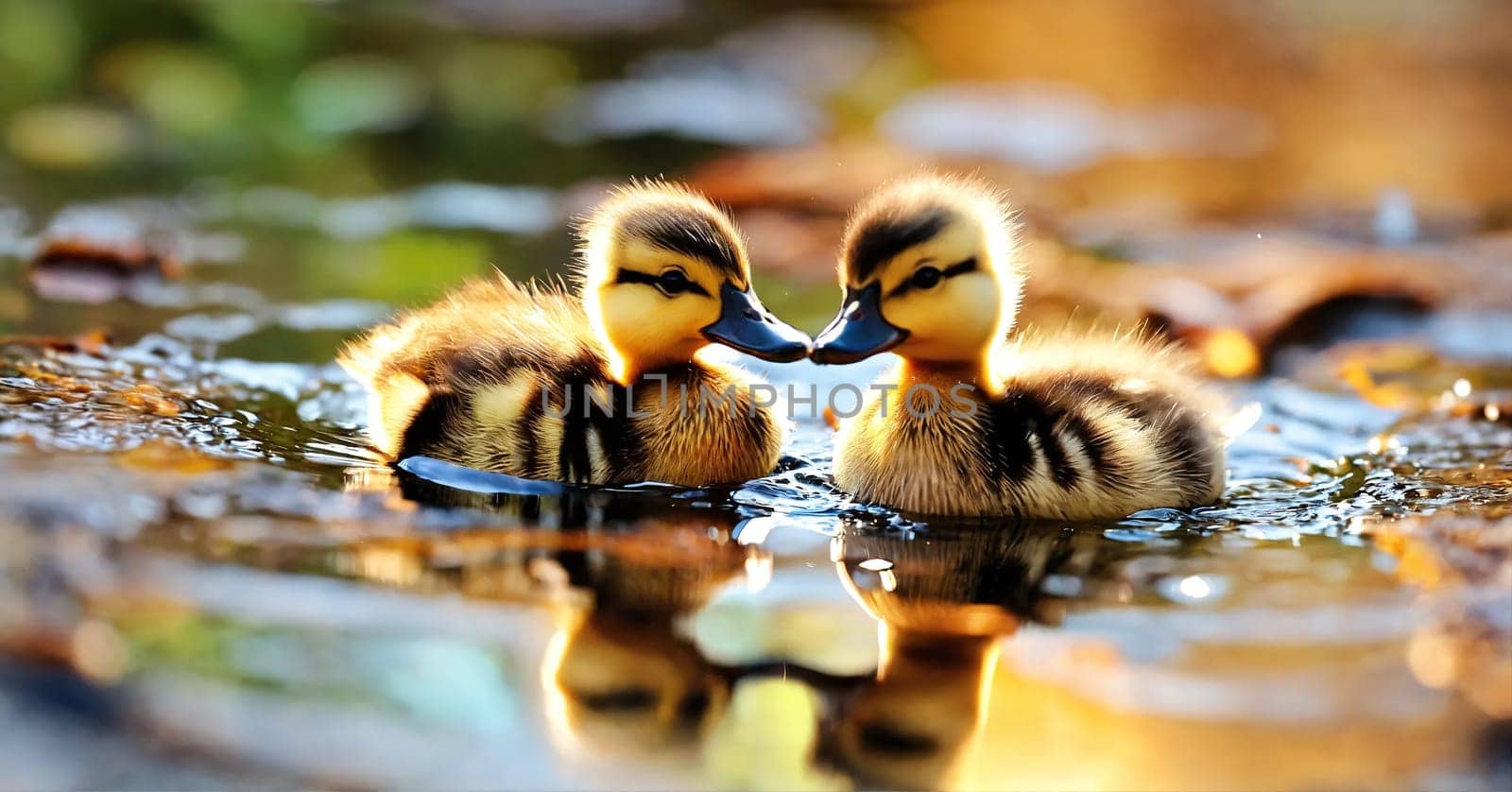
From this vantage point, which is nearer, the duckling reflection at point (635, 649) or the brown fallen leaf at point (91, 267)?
the duckling reflection at point (635, 649)

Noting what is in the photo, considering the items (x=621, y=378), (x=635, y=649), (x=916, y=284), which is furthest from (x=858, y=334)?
(x=635, y=649)

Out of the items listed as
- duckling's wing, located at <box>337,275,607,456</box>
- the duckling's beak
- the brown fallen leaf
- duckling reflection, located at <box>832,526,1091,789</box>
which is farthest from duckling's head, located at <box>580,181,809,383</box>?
the brown fallen leaf

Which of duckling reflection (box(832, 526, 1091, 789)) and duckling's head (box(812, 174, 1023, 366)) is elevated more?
duckling's head (box(812, 174, 1023, 366))

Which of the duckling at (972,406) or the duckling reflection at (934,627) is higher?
the duckling at (972,406)

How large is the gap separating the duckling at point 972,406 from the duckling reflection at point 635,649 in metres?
0.47

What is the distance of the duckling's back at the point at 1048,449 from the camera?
299 centimetres

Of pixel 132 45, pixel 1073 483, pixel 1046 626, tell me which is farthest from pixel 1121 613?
pixel 132 45

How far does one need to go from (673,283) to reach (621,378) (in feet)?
0.82

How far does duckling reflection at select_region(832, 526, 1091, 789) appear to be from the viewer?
6.63ft

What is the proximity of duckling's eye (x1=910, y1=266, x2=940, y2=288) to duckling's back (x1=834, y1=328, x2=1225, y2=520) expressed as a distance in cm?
22

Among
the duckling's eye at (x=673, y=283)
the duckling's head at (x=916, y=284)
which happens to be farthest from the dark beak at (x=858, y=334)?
the duckling's eye at (x=673, y=283)

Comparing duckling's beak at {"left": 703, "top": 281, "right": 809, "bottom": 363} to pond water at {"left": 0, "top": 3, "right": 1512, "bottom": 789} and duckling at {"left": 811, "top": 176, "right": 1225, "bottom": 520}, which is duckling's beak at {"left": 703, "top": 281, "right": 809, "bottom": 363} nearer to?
duckling at {"left": 811, "top": 176, "right": 1225, "bottom": 520}

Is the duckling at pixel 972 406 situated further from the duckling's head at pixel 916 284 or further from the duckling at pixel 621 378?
the duckling at pixel 621 378

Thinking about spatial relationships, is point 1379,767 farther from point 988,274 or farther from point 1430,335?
point 1430,335
